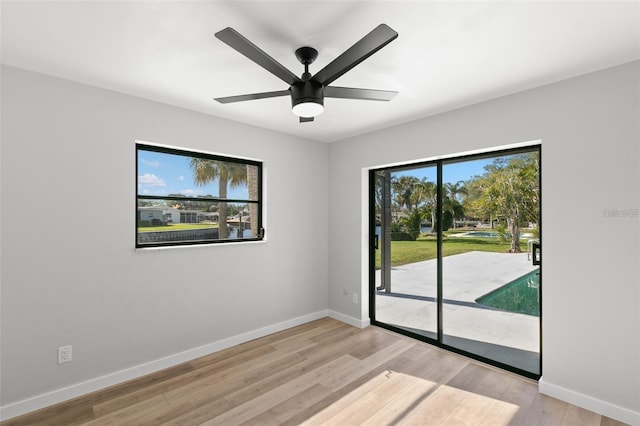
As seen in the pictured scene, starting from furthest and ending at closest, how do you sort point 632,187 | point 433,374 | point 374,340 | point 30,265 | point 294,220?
point 294,220
point 374,340
point 433,374
point 30,265
point 632,187

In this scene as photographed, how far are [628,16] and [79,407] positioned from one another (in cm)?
438

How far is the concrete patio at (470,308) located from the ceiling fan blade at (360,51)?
2397 millimetres

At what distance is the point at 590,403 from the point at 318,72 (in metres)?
3.05

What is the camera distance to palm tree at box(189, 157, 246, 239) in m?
3.27

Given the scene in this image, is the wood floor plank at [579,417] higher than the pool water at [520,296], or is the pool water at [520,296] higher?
the pool water at [520,296]

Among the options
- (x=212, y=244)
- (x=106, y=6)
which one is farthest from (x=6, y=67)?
(x=212, y=244)

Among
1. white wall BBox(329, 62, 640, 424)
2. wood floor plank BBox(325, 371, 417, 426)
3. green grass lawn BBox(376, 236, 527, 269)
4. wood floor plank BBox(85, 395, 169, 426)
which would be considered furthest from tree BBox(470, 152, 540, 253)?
wood floor plank BBox(85, 395, 169, 426)

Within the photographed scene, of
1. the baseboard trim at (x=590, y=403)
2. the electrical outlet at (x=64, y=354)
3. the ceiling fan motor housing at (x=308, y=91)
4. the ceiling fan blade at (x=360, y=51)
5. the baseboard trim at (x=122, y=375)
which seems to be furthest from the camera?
the electrical outlet at (x=64, y=354)

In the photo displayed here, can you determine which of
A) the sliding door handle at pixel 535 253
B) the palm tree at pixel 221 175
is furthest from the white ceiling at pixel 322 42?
the sliding door handle at pixel 535 253

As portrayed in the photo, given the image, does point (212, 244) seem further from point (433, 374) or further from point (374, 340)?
point (433, 374)

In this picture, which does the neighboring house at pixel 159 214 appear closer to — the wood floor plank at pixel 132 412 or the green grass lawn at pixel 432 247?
the wood floor plank at pixel 132 412

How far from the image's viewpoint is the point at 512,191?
2.88 m

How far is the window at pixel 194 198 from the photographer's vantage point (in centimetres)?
293

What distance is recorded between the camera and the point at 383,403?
236 cm
